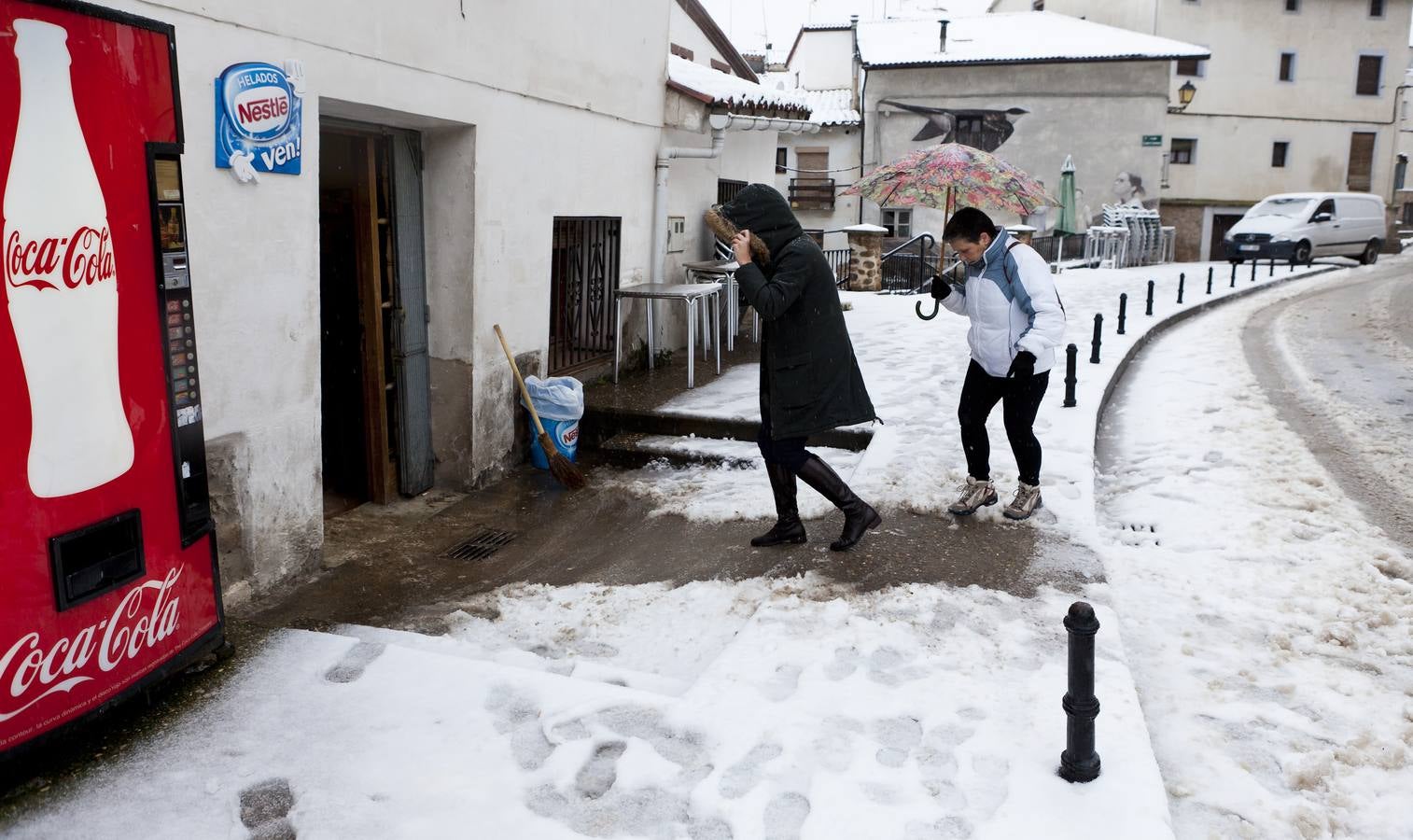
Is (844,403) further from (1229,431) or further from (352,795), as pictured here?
(1229,431)

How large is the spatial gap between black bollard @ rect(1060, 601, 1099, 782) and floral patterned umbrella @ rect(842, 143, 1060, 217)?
442 cm

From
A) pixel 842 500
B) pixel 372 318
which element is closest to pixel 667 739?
pixel 842 500

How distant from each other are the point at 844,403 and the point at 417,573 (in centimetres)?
250

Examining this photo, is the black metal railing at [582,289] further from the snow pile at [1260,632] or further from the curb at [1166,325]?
the snow pile at [1260,632]

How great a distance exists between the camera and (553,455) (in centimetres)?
739

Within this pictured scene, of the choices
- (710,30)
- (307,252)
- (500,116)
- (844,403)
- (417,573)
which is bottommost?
(417,573)

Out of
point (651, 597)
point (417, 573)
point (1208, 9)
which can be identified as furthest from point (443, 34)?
point (1208, 9)

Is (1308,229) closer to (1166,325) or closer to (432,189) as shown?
(1166,325)

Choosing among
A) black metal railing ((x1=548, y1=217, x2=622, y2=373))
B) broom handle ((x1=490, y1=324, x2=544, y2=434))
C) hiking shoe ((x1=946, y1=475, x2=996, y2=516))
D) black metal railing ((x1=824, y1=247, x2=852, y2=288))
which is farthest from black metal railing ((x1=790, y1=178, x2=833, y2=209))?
hiking shoe ((x1=946, y1=475, x2=996, y2=516))

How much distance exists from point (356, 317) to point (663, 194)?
4.13 m

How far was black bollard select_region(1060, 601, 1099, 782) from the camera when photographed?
3131 mm

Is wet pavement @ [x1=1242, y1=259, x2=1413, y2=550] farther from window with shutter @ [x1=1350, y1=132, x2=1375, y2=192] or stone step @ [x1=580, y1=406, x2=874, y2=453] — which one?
window with shutter @ [x1=1350, y1=132, x2=1375, y2=192]

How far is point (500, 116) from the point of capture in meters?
7.02

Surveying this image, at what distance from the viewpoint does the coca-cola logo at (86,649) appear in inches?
116
